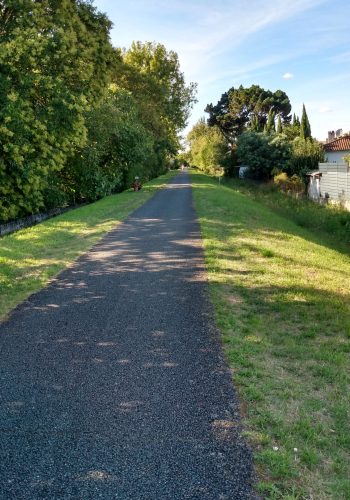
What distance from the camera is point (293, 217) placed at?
70.8ft

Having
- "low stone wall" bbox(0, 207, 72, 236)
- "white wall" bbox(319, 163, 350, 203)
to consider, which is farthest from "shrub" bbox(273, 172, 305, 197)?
"low stone wall" bbox(0, 207, 72, 236)

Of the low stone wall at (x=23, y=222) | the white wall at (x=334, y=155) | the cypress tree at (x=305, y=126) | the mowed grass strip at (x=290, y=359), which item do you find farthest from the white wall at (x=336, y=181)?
the cypress tree at (x=305, y=126)

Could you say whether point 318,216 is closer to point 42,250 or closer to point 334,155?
point 42,250

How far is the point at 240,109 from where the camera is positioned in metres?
68.2

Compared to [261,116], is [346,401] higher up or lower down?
lower down

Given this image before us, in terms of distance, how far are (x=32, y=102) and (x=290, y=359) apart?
20.0 feet

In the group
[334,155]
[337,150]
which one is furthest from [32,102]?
[334,155]

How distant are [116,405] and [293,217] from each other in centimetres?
1903

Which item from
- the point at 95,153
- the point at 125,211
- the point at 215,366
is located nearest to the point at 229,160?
the point at 95,153

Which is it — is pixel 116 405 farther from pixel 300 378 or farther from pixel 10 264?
pixel 10 264

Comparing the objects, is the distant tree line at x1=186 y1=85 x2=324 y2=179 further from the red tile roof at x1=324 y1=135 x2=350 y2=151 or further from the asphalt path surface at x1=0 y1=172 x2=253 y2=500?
the asphalt path surface at x1=0 y1=172 x2=253 y2=500

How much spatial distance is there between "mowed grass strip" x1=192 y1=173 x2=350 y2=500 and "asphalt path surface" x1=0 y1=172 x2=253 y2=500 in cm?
22

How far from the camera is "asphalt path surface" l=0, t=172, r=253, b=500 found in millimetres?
3010

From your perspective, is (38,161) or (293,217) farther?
(293,217)
